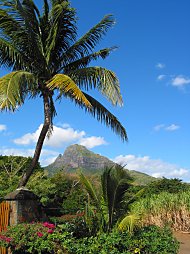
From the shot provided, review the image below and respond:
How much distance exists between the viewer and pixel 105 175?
8.80 metres

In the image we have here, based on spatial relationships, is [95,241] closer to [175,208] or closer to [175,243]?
[175,243]

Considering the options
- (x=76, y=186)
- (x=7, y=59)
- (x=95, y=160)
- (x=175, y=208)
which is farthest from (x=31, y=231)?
(x=95, y=160)

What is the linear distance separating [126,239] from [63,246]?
1374mm

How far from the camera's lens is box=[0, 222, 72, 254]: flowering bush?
7.71m

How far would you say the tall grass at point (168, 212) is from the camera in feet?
50.4

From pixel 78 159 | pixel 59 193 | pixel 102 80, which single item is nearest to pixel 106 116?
pixel 102 80

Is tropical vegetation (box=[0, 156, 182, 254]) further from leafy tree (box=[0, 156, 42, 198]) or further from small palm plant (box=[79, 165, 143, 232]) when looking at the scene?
leafy tree (box=[0, 156, 42, 198])

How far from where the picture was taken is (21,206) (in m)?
9.41

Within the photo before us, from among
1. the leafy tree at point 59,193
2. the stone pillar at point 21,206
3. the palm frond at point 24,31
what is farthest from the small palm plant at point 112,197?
the leafy tree at point 59,193

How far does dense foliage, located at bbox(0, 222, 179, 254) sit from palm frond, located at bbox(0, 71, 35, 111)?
3.04 m

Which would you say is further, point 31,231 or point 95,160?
point 95,160

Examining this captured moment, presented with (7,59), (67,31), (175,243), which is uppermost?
(67,31)

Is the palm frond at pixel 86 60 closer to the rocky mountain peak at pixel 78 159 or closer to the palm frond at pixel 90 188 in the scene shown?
the palm frond at pixel 90 188

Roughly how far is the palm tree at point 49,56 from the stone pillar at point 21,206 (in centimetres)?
144
